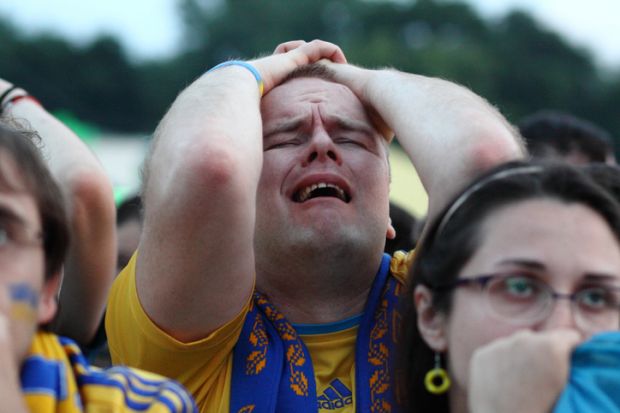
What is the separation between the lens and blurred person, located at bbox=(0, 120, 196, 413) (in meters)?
2.07

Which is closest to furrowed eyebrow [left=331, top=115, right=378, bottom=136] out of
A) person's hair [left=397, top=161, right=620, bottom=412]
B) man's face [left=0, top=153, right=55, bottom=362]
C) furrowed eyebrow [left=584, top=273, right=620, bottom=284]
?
person's hair [left=397, top=161, right=620, bottom=412]

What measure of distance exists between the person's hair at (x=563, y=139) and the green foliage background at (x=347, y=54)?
3751 cm

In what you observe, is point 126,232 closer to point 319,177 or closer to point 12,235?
point 319,177

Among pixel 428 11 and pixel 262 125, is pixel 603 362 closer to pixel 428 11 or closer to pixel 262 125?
pixel 262 125

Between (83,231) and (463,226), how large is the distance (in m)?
1.21

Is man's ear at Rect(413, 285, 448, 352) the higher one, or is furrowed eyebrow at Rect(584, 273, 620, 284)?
furrowed eyebrow at Rect(584, 273, 620, 284)

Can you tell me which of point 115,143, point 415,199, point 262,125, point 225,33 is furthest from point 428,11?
point 262,125

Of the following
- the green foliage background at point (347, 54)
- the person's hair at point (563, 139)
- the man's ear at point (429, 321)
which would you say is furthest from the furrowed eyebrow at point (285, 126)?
the green foliage background at point (347, 54)

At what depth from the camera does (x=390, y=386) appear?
2842 mm

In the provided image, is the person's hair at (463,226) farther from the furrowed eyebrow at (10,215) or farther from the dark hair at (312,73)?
the dark hair at (312,73)

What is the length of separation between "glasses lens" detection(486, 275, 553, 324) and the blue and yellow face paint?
3.10 ft

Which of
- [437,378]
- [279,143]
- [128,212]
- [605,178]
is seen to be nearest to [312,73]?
[279,143]

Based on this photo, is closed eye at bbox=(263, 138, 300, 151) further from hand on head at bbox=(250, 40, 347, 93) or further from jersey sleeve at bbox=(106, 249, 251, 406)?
jersey sleeve at bbox=(106, 249, 251, 406)

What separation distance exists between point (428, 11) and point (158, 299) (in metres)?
66.8
